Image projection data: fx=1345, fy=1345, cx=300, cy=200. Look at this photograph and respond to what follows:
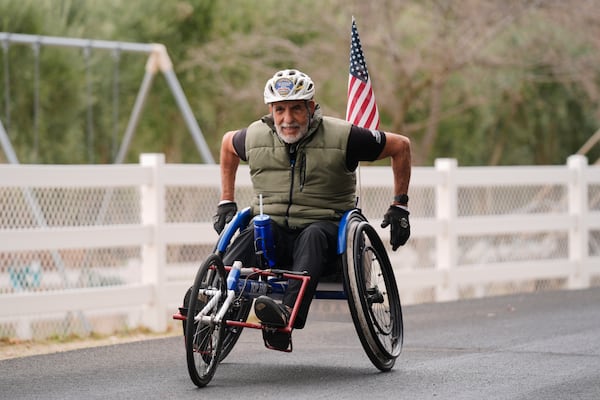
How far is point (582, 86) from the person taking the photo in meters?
25.7

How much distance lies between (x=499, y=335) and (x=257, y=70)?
15974 mm

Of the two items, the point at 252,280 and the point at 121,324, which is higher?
the point at 252,280

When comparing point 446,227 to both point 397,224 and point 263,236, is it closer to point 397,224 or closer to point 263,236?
point 397,224

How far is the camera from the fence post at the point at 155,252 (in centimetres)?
1089

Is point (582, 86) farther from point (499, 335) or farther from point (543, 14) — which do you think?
point (499, 335)

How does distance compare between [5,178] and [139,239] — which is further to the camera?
[139,239]

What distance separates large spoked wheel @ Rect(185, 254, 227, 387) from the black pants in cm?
33

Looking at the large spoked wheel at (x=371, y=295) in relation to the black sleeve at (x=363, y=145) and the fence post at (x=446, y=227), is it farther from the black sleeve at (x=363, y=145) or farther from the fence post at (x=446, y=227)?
the fence post at (x=446, y=227)

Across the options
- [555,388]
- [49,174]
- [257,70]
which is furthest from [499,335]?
[257,70]

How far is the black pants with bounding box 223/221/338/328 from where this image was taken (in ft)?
24.6

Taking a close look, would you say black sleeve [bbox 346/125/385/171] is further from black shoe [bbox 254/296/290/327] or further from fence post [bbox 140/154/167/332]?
fence post [bbox 140/154/167/332]

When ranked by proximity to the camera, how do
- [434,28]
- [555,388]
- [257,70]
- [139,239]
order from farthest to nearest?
[257,70] → [434,28] → [139,239] → [555,388]

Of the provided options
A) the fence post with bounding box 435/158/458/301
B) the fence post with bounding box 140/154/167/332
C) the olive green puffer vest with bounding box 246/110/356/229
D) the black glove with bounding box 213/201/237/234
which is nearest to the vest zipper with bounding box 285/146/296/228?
the olive green puffer vest with bounding box 246/110/356/229

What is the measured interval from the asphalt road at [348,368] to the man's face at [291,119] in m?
1.13
